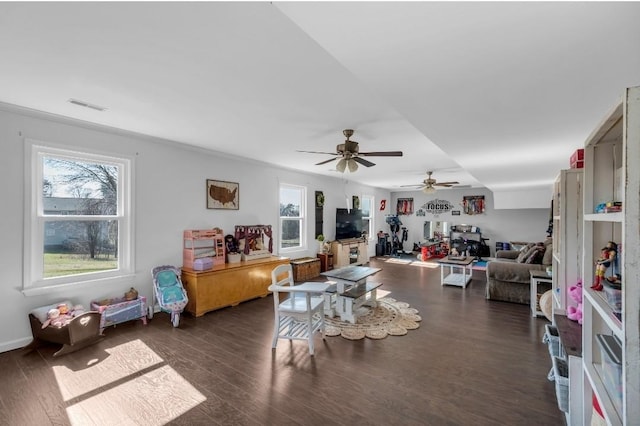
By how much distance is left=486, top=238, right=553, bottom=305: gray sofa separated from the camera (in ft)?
14.9

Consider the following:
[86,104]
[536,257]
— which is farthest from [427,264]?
[86,104]

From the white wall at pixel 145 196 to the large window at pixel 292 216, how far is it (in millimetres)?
285

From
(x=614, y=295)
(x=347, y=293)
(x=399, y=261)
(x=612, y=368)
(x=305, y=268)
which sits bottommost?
(x=399, y=261)

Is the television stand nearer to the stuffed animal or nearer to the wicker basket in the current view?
the wicker basket

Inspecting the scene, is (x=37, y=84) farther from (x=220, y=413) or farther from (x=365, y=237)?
(x=365, y=237)

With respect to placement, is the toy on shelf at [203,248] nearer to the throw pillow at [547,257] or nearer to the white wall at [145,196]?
the white wall at [145,196]

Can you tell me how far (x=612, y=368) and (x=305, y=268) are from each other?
5364mm

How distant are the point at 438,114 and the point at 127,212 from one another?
3807mm

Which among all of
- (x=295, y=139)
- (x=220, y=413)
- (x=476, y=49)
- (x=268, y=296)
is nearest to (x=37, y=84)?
(x=295, y=139)

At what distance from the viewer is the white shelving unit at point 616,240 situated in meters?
0.83

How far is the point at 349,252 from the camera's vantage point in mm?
7824

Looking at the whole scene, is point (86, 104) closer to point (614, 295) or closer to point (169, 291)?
point (169, 291)

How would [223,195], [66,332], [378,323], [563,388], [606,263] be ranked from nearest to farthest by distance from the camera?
[606,263], [563,388], [66,332], [378,323], [223,195]

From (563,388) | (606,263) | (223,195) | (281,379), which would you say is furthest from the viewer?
(223,195)
